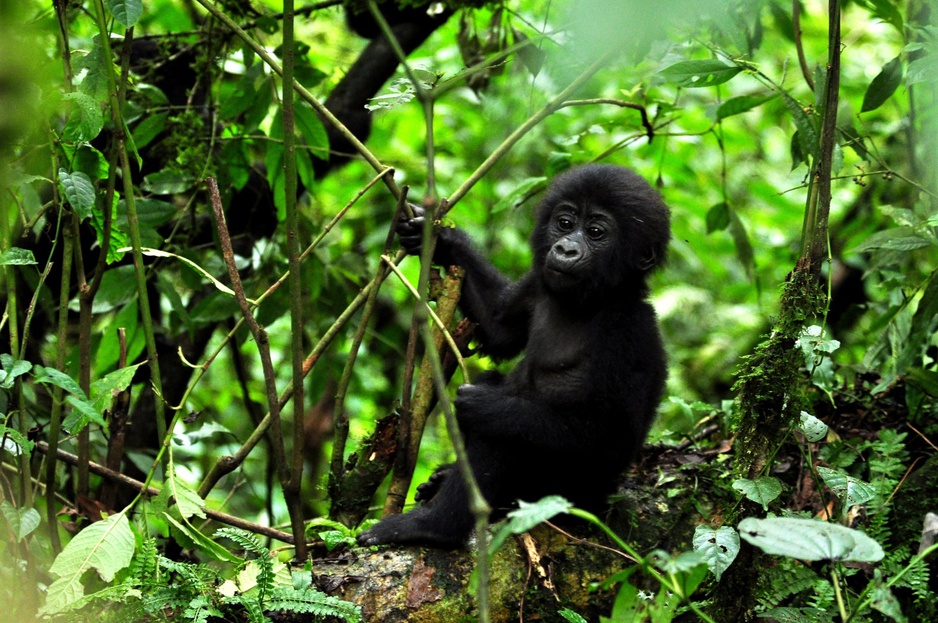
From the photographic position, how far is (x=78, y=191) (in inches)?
115

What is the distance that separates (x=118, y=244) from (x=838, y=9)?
272cm

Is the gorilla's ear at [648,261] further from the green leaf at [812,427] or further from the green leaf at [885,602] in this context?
the green leaf at [885,602]

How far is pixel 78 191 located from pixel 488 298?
2388mm

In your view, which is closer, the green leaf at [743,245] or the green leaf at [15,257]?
the green leaf at [15,257]

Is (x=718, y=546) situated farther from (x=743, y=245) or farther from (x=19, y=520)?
(x=743, y=245)

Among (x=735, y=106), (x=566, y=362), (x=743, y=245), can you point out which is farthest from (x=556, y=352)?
(x=735, y=106)

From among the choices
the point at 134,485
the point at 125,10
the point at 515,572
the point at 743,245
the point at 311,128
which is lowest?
the point at 515,572

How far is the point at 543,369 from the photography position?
4379 millimetres

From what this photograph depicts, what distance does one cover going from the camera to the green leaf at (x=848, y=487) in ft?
9.50

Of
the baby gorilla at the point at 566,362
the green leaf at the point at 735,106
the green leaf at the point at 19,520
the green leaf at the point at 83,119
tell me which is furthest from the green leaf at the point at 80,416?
the green leaf at the point at 735,106

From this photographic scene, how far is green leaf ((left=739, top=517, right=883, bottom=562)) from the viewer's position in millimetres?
2143

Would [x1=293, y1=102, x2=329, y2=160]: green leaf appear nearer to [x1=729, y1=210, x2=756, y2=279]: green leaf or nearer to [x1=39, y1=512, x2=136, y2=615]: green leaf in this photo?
A: [x1=39, y1=512, x2=136, y2=615]: green leaf

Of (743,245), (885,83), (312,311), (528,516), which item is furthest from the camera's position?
(312,311)

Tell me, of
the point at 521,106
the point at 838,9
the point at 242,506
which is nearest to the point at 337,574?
the point at 838,9
